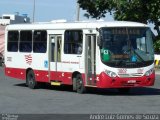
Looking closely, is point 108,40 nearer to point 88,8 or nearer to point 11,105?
point 11,105

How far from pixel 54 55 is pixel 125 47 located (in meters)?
3.54

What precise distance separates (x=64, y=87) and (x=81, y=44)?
394 cm

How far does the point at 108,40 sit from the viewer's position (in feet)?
69.6

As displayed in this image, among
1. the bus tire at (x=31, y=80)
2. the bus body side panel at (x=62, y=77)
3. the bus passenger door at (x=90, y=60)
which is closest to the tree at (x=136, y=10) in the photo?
the bus tire at (x=31, y=80)

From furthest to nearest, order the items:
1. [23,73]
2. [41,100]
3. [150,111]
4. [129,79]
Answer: [23,73], [129,79], [41,100], [150,111]

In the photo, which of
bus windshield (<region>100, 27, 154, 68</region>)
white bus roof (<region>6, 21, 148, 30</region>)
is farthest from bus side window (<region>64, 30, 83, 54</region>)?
bus windshield (<region>100, 27, 154, 68</region>)

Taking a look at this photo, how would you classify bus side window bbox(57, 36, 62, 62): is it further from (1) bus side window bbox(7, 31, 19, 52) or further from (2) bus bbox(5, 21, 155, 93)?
(1) bus side window bbox(7, 31, 19, 52)

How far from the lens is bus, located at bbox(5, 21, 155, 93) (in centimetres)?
2106

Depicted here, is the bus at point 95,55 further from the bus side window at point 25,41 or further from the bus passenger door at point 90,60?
the bus side window at point 25,41

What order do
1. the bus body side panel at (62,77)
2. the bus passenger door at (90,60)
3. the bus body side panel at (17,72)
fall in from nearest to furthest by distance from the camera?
the bus passenger door at (90,60)
the bus body side panel at (62,77)
the bus body side panel at (17,72)

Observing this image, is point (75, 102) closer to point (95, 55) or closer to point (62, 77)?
point (95, 55)

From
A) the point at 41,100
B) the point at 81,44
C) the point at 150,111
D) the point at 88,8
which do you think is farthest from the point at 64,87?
the point at 88,8

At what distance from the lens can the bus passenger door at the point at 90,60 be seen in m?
21.5

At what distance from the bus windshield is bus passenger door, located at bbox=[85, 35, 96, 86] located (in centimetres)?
56
